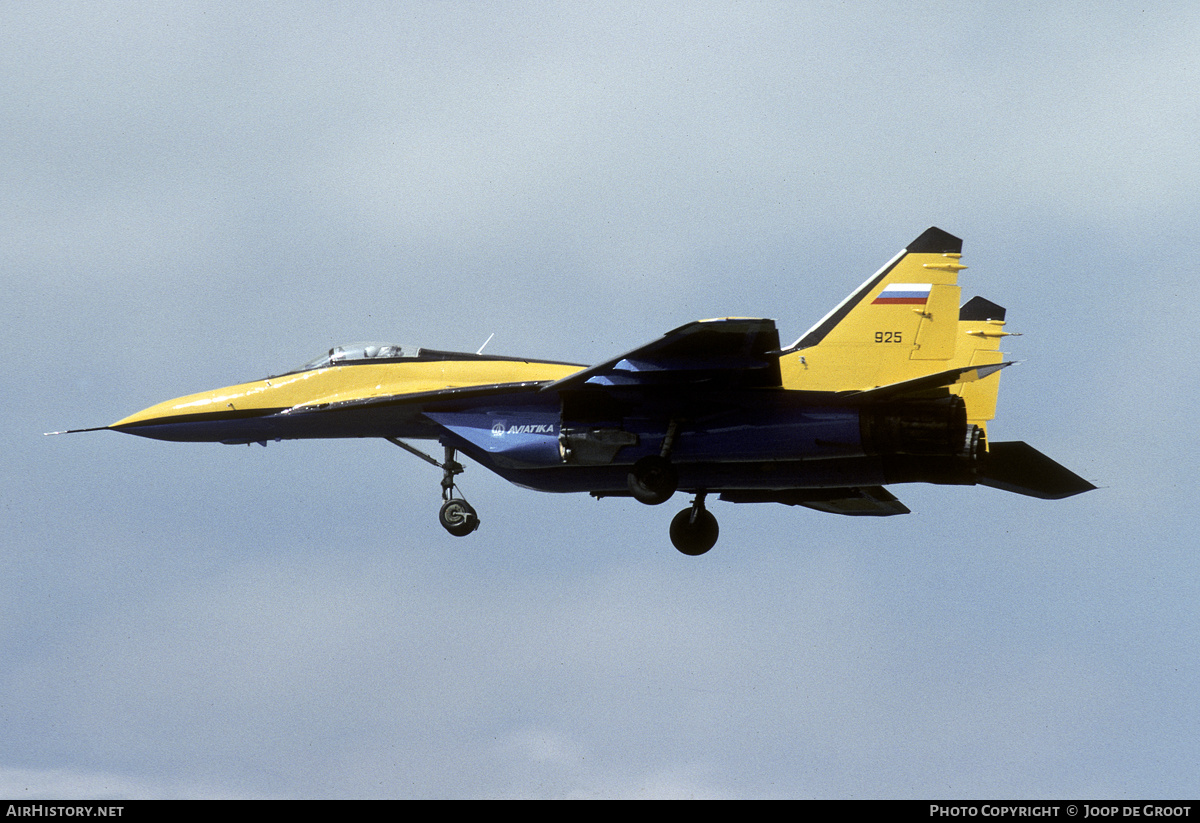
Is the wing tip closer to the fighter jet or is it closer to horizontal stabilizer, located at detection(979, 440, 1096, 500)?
the fighter jet

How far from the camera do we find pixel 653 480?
24250 mm

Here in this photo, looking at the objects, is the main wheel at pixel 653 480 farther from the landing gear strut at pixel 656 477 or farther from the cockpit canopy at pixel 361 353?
the cockpit canopy at pixel 361 353

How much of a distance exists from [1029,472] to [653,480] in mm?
6557

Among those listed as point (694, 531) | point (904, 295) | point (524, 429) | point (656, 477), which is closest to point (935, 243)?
point (904, 295)

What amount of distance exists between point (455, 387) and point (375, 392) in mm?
1510

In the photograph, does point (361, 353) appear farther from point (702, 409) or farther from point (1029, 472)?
point (1029, 472)

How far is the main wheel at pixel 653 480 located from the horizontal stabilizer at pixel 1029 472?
5.40 m

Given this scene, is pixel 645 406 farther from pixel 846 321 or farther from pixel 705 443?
pixel 846 321

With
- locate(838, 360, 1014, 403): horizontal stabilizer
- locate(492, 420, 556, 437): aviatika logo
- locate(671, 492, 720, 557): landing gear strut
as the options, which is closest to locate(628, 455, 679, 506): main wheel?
locate(492, 420, 556, 437): aviatika logo

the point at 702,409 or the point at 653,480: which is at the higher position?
the point at 702,409

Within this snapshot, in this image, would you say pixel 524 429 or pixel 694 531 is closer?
pixel 524 429
